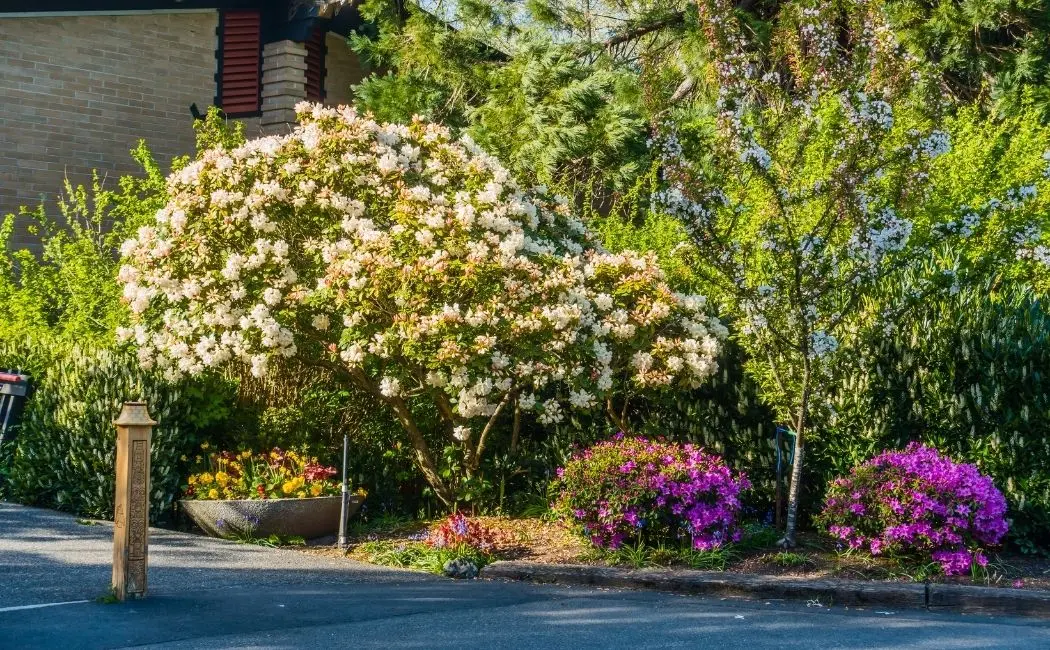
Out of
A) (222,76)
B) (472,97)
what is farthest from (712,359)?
(222,76)

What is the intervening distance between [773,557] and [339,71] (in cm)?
1417

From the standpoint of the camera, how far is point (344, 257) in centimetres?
1116

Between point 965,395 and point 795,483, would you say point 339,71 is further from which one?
point 965,395

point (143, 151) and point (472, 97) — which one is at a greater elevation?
point (472, 97)

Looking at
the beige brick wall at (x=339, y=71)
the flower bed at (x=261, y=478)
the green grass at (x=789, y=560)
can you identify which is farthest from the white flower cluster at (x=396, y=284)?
the beige brick wall at (x=339, y=71)

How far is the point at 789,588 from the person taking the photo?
372 inches

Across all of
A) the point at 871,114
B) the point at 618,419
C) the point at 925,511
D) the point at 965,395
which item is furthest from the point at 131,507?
the point at 965,395

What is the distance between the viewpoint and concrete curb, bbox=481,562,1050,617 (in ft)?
29.5

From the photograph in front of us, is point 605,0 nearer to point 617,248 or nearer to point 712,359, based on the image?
point 617,248

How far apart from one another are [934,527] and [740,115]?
3671 millimetres

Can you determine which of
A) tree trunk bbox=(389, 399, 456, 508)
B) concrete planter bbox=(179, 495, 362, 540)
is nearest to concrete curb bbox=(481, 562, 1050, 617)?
concrete planter bbox=(179, 495, 362, 540)

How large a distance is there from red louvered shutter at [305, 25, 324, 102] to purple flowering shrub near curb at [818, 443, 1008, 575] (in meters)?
13.0

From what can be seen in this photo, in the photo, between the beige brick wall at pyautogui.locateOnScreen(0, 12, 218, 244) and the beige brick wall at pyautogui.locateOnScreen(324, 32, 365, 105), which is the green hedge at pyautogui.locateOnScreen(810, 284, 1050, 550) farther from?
the beige brick wall at pyautogui.locateOnScreen(324, 32, 365, 105)

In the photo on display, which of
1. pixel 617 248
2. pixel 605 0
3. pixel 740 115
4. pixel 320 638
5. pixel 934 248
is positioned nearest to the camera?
pixel 320 638
